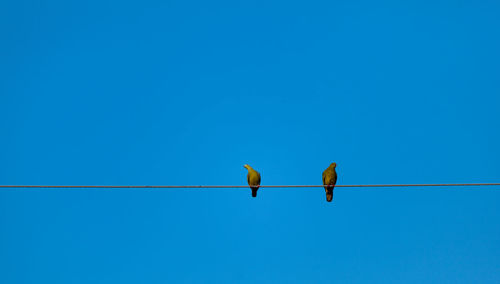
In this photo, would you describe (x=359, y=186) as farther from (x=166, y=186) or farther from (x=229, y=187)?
(x=166, y=186)

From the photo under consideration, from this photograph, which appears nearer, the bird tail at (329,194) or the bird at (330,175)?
the bird tail at (329,194)

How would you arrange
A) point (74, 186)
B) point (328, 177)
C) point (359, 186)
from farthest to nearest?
point (328, 177) → point (359, 186) → point (74, 186)

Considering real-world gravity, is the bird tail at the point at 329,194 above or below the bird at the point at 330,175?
below

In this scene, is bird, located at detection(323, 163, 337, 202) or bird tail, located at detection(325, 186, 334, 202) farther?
bird, located at detection(323, 163, 337, 202)

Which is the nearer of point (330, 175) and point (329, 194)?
point (329, 194)

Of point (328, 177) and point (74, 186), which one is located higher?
point (328, 177)

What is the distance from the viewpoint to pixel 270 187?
413 inches

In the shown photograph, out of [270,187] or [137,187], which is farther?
[270,187]

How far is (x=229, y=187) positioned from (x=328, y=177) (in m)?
5.75

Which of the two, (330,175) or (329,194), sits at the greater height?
(330,175)

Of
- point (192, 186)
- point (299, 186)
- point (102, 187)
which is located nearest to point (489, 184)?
point (299, 186)

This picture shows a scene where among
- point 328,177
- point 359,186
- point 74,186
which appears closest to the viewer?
point 74,186

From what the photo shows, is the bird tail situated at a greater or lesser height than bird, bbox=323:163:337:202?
lesser

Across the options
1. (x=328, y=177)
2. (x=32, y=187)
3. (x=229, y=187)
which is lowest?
(x=32, y=187)
